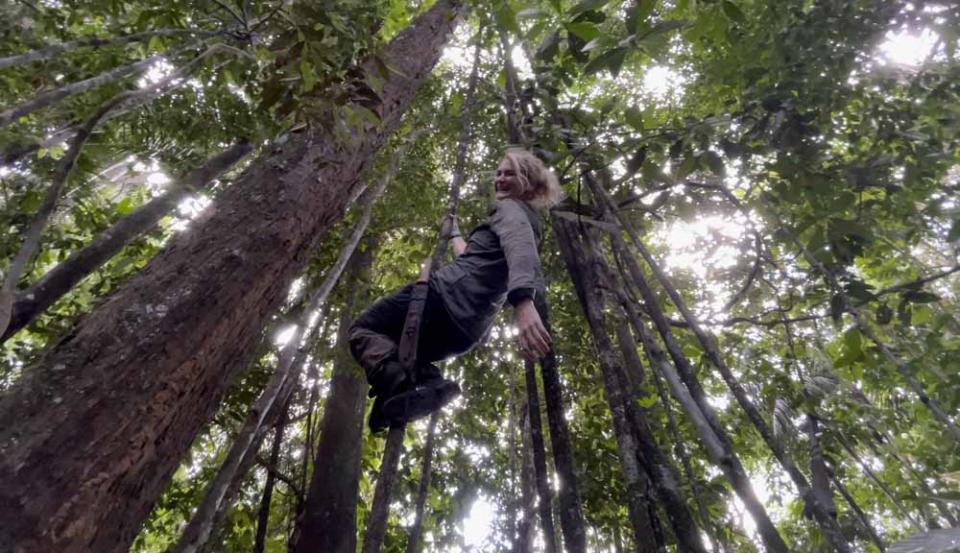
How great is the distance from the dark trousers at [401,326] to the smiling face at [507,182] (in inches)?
26.0

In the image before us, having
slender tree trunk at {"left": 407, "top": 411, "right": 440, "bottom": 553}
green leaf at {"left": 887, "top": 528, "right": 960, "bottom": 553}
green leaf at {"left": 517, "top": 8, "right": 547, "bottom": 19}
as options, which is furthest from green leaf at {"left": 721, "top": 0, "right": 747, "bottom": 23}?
slender tree trunk at {"left": 407, "top": 411, "right": 440, "bottom": 553}

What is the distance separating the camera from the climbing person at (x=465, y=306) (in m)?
2.09

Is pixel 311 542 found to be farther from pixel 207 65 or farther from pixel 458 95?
pixel 458 95

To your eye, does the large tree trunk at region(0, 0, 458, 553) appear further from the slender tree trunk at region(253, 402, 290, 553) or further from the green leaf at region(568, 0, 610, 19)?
the slender tree trunk at region(253, 402, 290, 553)

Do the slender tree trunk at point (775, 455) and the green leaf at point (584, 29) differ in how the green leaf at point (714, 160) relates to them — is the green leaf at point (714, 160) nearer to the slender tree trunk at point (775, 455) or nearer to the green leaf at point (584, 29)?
the slender tree trunk at point (775, 455)

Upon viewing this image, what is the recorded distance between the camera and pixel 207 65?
7.80ft

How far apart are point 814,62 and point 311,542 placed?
144 inches

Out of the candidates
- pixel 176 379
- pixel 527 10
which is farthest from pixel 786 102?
pixel 176 379

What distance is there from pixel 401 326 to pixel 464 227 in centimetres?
175

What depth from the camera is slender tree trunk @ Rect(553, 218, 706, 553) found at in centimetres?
210

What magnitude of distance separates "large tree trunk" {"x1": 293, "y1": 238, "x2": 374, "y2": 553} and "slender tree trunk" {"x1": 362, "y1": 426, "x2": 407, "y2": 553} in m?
1.71

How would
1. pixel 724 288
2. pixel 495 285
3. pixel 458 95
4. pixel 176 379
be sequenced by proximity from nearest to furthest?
pixel 176 379 → pixel 495 285 → pixel 724 288 → pixel 458 95

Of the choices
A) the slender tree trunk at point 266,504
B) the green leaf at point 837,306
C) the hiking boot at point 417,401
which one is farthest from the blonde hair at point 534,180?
the slender tree trunk at point 266,504

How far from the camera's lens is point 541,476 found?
234cm
